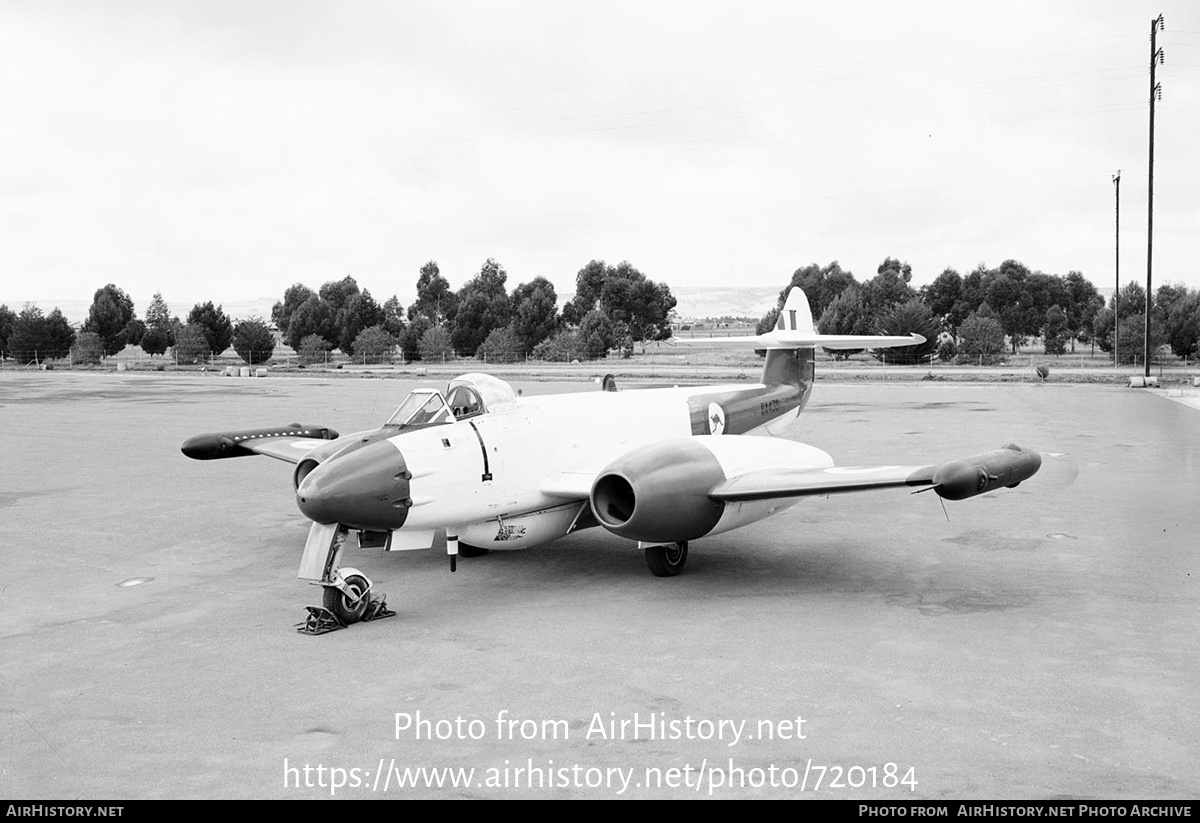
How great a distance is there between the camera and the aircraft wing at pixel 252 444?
15.5 metres

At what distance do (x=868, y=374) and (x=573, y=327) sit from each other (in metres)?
62.3

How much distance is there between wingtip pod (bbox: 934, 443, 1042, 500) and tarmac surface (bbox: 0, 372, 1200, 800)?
1.20 meters

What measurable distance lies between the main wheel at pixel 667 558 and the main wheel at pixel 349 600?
329cm

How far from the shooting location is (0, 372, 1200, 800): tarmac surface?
6.57m

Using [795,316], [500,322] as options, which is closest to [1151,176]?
[795,316]

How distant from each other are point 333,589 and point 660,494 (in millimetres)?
3465

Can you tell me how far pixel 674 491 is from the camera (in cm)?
1141

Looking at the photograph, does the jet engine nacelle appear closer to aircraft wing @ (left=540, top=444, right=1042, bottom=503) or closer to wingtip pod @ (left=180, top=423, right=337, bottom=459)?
aircraft wing @ (left=540, top=444, right=1042, bottom=503)

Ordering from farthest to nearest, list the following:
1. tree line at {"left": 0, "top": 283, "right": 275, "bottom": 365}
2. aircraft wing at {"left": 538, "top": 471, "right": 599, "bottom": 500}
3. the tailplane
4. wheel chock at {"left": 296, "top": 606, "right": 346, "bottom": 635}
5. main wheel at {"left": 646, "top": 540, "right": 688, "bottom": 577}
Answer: tree line at {"left": 0, "top": 283, "right": 275, "bottom": 365} < the tailplane < aircraft wing at {"left": 538, "top": 471, "right": 599, "bottom": 500} < main wheel at {"left": 646, "top": 540, "right": 688, "bottom": 577} < wheel chock at {"left": 296, "top": 606, "right": 346, "bottom": 635}

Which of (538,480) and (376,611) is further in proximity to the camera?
(538,480)

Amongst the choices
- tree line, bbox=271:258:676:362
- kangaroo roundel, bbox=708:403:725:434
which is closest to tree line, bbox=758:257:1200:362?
tree line, bbox=271:258:676:362

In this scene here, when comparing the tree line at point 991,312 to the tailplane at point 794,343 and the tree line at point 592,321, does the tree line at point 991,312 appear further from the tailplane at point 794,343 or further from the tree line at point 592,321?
the tailplane at point 794,343

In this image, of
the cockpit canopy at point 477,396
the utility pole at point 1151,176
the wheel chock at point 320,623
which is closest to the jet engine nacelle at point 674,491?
the cockpit canopy at point 477,396

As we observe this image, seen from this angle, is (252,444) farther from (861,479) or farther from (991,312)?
(991,312)
